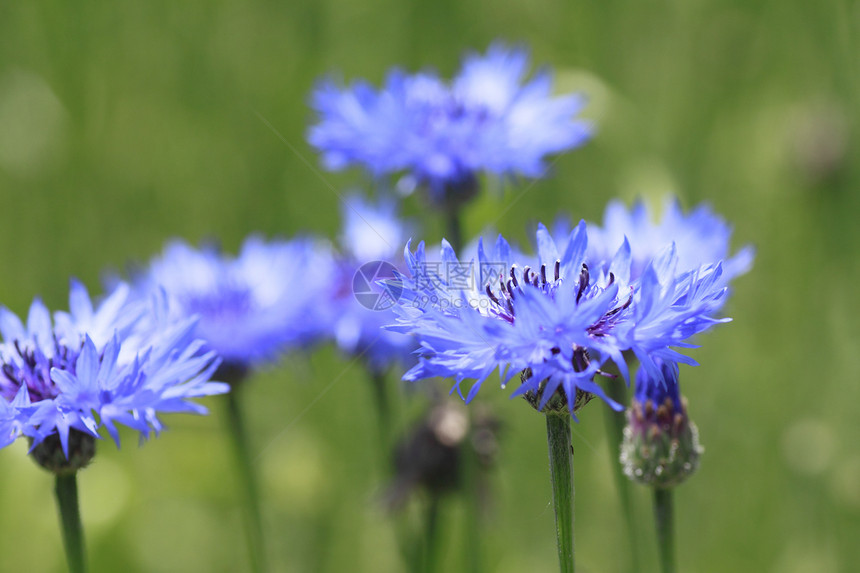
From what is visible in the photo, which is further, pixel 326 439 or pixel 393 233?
pixel 326 439

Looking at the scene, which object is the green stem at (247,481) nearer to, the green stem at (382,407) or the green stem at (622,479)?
the green stem at (382,407)

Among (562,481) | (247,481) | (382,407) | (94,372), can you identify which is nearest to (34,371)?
(94,372)

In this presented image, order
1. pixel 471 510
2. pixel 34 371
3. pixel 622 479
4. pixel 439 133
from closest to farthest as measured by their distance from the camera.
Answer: pixel 34 371, pixel 622 479, pixel 471 510, pixel 439 133

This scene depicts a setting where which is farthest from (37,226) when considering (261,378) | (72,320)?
(72,320)

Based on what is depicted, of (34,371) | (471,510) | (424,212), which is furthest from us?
(424,212)

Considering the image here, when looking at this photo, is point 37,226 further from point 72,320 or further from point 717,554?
point 717,554

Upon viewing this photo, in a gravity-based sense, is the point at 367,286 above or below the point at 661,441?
above

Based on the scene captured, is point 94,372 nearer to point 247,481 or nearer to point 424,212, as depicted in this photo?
point 247,481
